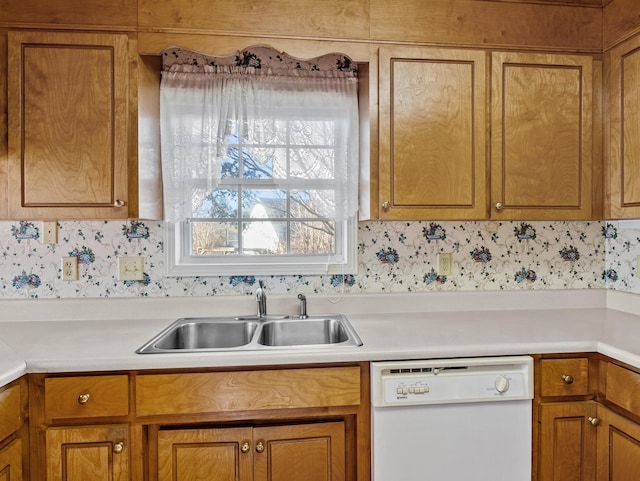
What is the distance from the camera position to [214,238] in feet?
6.53

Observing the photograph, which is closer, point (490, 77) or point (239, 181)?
point (490, 77)

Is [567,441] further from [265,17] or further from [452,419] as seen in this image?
[265,17]

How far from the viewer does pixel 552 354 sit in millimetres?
1416

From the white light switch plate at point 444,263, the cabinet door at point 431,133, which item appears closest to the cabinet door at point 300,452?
the cabinet door at point 431,133

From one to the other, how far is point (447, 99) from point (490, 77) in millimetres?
212

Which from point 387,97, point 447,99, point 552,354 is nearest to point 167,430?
point 552,354

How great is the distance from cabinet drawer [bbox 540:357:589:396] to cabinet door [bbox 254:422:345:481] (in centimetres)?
72

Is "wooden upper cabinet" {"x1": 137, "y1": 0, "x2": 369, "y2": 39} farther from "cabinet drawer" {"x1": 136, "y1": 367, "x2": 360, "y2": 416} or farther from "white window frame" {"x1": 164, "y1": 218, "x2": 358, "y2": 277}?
"cabinet drawer" {"x1": 136, "y1": 367, "x2": 360, "y2": 416}

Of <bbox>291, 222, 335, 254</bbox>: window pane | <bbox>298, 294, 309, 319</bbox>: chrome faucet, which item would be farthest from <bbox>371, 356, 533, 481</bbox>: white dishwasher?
<bbox>291, 222, 335, 254</bbox>: window pane

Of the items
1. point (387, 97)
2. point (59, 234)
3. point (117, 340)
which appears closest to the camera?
point (117, 340)

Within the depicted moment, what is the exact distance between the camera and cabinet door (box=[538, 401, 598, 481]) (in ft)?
4.60

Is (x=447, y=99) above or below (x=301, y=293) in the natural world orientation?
above

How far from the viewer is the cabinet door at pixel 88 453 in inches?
49.7

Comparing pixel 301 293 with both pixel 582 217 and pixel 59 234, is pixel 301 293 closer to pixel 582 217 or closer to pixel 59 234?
pixel 59 234
